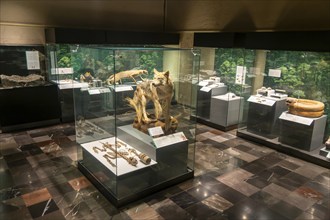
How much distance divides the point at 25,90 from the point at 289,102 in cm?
438

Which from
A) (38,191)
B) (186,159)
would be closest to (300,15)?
(186,159)

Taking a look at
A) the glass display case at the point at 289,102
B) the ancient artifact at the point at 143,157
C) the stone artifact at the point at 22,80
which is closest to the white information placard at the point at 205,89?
the glass display case at the point at 289,102

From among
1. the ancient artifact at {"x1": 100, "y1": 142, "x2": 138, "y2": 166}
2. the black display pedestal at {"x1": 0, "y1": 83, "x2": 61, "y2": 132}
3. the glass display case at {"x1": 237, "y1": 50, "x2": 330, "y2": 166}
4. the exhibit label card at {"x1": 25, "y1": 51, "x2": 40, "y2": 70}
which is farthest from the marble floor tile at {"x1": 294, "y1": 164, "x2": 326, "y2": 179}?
the exhibit label card at {"x1": 25, "y1": 51, "x2": 40, "y2": 70}

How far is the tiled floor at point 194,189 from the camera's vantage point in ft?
7.91

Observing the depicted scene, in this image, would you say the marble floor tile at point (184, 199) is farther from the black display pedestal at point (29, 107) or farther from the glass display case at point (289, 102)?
the black display pedestal at point (29, 107)

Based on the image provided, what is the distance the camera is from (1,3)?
34cm

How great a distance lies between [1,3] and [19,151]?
12.8ft

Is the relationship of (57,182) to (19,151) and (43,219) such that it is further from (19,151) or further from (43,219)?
(19,151)

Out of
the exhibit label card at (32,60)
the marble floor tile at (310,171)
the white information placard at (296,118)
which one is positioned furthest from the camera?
the exhibit label card at (32,60)

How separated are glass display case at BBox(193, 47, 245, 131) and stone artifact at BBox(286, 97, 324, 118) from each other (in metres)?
0.85

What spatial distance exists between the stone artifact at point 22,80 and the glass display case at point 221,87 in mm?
3081

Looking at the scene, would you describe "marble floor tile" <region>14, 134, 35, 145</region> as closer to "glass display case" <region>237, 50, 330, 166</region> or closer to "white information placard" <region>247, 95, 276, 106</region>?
"glass display case" <region>237, 50, 330, 166</region>

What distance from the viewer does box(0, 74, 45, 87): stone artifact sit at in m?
4.40

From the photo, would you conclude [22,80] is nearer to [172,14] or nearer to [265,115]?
[265,115]
